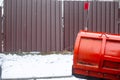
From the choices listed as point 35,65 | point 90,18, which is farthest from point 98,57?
point 90,18

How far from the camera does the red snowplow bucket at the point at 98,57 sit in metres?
10.3

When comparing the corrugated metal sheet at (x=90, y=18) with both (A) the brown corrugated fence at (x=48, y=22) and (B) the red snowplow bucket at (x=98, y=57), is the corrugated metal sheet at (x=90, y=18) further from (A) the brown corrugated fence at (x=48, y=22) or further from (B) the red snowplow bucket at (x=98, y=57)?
(B) the red snowplow bucket at (x=98, y=57)

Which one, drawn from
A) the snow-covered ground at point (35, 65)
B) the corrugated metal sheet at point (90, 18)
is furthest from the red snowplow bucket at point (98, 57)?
the corrugated metal sheet at point (90, 18)

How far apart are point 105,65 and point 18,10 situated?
870 centimetres

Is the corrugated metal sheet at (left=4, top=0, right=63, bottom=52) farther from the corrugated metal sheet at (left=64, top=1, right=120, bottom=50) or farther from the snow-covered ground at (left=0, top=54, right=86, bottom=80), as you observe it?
the snow-covered ground at (left=0, top=54, right=86, bottom=80)

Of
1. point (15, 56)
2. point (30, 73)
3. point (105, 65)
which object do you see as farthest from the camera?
point (15, 56)

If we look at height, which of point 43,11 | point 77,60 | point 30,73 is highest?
point 43,11

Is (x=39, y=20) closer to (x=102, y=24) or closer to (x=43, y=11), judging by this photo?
(x=43, y=11)

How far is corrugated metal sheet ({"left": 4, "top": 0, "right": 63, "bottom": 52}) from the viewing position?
59.5 ft

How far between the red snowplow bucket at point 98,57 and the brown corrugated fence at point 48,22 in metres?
7.87

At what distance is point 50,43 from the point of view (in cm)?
1842

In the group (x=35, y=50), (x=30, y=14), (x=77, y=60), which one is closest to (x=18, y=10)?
(x=30, y=14)

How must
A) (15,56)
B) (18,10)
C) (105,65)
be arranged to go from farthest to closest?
1. (18,10)
2. (15,56)
3. (105,65)

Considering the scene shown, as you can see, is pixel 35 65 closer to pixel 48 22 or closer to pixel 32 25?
pixel 32 25
